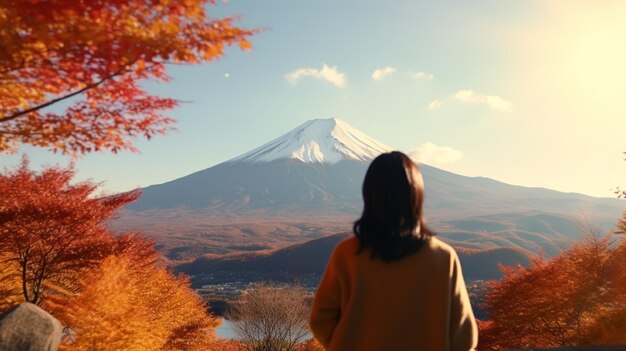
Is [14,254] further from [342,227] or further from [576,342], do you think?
[342,227]

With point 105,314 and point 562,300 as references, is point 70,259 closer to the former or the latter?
point 105,314

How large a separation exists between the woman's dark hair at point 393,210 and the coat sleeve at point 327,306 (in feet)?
0.69

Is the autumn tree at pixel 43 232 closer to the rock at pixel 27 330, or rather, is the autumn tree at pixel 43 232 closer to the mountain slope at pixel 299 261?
the rock at pixel 27 330

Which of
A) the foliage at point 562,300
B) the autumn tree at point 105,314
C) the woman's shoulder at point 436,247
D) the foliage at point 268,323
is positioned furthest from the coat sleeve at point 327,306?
the foliage at point 268,323

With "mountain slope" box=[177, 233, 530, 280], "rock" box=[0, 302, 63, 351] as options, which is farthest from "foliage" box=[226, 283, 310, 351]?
"mountain slope" box=[177, 233, 530, 280]

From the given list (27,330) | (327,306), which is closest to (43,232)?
(27,330)

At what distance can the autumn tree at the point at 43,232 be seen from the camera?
10227 mm

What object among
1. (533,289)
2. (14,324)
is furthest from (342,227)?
(14,324)

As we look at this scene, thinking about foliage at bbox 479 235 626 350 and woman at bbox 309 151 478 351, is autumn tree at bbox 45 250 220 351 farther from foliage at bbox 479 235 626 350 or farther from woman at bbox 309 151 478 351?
foliage at bbox 479 235 626 350

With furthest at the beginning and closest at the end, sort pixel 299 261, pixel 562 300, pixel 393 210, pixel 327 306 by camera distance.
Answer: pixel 299 261 → pixel 562 300 → pixel 327 306 → pixel 393 210

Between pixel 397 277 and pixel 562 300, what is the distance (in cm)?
1578

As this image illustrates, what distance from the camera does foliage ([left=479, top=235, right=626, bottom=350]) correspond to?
1322 centimetres

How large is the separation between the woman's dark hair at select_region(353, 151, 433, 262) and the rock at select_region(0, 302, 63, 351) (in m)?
4.96

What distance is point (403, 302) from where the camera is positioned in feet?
5.88
